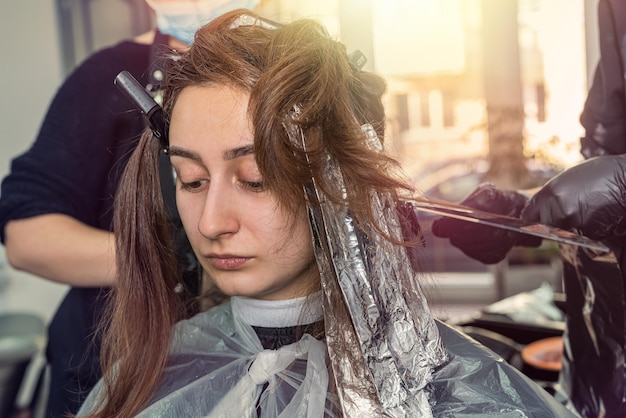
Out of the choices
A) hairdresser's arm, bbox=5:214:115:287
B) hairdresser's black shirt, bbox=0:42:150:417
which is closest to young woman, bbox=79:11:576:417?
hairdresser's arm, bbox=5:214:115:287

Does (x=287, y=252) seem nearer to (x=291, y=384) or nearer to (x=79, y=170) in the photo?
(x=291, y=384)

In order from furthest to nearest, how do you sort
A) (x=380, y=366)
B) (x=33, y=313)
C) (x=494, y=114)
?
1. (x=494, y=114)
2. (x=33, y=313)
3. (x=380, y=366)

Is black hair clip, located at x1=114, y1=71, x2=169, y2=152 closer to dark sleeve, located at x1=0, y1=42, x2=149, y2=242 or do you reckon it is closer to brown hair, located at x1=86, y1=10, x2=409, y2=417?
brown hair, located at x1=86, y1=10, x2=409, y2=417

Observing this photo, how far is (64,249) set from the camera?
4.11 ft

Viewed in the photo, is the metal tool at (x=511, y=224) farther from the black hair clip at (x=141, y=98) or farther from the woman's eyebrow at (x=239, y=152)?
the black hair clip at (x=141, y=98)

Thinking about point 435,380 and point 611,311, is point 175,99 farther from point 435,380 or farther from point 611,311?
point 611,311

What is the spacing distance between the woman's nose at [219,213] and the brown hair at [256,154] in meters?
0.06

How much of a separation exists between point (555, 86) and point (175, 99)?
6.95 ft

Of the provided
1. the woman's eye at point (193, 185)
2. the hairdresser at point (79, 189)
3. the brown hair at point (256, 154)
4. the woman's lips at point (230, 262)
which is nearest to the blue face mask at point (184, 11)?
the hairdresser at point (79, 189)

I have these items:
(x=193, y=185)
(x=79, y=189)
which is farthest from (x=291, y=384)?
(x=79, y=189)

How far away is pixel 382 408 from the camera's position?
2.81 feet

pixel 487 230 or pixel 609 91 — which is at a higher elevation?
pixel 609 91

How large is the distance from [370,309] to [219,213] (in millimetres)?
231

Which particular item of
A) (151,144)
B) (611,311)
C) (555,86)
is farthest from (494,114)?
(151,144)
